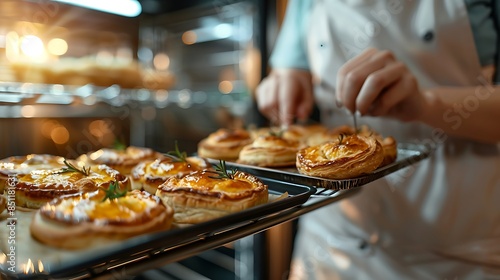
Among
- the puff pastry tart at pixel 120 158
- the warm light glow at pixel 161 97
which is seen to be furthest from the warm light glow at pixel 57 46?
the puff pastry tart at pixel 120 158

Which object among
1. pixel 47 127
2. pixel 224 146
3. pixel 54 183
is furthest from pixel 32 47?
pixel 54 183

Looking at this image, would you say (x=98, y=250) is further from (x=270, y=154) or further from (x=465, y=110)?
(x=465, y=110)

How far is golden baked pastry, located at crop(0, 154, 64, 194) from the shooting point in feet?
2.77

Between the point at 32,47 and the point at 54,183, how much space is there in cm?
95

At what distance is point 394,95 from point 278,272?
155 cm

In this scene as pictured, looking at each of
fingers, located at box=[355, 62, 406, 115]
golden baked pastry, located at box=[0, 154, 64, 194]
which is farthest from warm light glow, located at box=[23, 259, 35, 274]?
fingers, located at box=[355, 62, 406, 115]

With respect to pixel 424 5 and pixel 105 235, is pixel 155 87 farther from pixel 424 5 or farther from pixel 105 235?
pixel 105 235

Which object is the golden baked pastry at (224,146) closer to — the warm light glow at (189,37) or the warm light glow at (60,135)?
the warm light glow at (60,135)

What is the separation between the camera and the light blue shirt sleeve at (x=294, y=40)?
68.7 inches

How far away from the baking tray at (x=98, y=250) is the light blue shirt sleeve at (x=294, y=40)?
1128 millimetres

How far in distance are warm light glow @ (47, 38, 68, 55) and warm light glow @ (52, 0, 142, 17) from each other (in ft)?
0.71

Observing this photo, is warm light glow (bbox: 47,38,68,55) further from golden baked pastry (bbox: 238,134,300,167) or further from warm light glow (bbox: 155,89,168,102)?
golden baked pastry (bbox: 238,134,300,167)

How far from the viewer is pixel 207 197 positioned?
2.39 feet

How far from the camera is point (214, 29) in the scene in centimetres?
243
